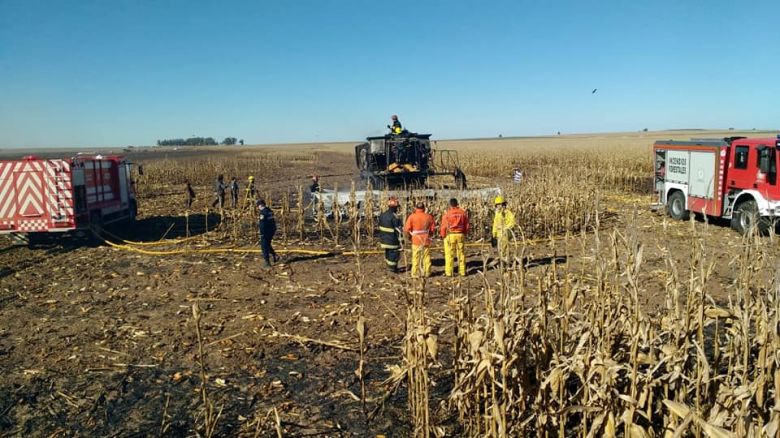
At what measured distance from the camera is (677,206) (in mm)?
16828

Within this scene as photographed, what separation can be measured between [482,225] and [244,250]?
5.75 m

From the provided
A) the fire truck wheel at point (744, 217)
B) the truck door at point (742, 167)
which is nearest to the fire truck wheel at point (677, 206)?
the fire truck wheel at point (744, 217)

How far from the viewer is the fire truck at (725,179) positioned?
13.0 metres

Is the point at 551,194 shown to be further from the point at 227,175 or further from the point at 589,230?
the point at 227,175

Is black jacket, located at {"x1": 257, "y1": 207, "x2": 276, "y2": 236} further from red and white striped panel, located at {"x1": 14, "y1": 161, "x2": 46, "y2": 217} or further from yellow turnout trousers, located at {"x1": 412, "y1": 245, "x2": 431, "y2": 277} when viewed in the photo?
red and white striped panel, located at {"x1": 14, "y1": 161, "x2": 46, "y2": 217}

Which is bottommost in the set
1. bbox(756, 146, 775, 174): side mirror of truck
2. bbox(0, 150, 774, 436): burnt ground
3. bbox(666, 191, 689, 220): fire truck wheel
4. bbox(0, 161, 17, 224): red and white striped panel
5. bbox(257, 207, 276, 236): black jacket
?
bbox(0, 150, 774, 436): burnt ground

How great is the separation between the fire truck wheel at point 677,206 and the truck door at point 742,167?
2092 mm

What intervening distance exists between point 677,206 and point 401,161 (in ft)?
28.7

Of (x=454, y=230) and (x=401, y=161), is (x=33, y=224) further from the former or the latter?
(x=401, y=161)

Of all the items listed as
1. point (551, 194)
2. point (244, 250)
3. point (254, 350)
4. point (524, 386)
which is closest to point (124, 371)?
point (254, 350)

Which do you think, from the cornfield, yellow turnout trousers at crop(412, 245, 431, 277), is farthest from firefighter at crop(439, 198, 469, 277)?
the cornfield

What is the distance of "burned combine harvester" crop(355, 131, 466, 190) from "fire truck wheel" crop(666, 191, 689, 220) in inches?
257

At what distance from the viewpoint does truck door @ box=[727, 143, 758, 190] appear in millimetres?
13633

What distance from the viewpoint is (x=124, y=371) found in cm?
629
